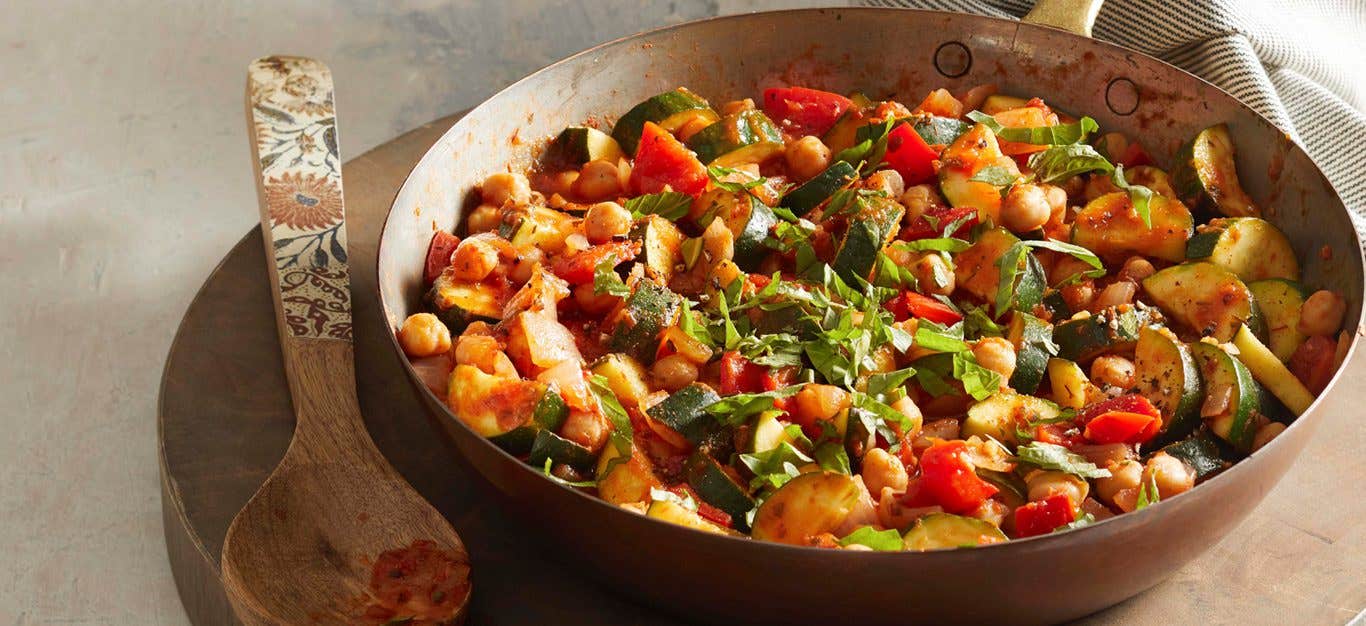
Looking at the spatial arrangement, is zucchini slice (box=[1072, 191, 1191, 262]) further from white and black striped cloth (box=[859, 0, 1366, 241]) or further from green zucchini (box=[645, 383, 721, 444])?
green zucchini (box=[645, 383, 721, 444])

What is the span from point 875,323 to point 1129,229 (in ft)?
2.35

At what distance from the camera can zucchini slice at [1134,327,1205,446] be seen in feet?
9.01

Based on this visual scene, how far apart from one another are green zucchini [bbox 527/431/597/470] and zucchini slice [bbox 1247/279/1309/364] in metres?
1.41

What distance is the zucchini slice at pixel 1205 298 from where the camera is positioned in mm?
2973

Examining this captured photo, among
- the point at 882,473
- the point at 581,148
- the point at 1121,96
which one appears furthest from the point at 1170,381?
the point at 581,148

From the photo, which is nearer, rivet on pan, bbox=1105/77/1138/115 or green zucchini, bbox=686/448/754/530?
green zucchini, bbox=686/448/754/530

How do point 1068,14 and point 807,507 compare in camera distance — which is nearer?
point 807,507

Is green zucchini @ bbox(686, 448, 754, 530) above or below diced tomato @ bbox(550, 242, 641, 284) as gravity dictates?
below

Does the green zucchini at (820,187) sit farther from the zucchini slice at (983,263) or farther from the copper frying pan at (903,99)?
the copper frying pan at (903,99)

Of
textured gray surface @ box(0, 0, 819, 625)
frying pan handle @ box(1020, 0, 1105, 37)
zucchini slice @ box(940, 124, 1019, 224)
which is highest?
frying pan handle @ box(1020, 0, 1105, 37)

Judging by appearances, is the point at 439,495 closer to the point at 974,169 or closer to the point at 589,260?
the point at 589,260

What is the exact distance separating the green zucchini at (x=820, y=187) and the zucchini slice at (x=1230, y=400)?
0.92 meters

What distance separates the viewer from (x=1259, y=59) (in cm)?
414

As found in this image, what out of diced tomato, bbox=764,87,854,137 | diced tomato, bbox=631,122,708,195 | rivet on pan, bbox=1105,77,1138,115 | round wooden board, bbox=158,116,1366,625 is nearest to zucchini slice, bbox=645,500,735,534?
round wooden board, bbox=158,116,1366,625
